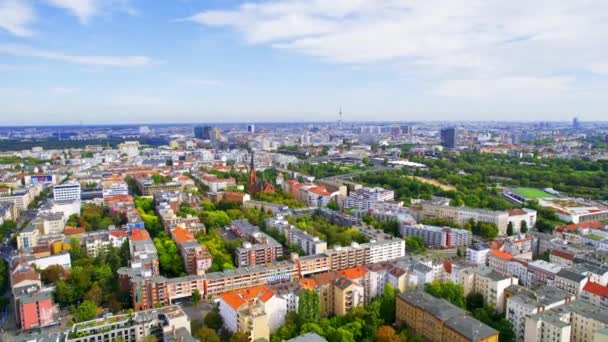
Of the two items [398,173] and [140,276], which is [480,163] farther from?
[140,276]

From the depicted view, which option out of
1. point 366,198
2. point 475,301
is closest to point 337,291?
point 475,301

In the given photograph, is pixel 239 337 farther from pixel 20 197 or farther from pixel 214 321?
pixel 20 197

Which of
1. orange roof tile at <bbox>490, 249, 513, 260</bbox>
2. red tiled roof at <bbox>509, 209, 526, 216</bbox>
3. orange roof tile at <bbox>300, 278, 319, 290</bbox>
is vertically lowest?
orange roof tile at <bbox>490, 249, 513, 260</bbox>

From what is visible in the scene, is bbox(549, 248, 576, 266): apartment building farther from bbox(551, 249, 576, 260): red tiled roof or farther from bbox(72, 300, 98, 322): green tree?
bbox(72, 300, 98, 322): green tree

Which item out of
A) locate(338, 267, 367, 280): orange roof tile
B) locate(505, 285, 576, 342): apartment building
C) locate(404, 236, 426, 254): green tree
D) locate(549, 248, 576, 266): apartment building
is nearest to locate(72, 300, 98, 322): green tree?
locate(338, 267, 367, 280): orange roof tile

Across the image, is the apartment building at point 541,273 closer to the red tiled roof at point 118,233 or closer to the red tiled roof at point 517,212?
the red tiled roof at point 517,212

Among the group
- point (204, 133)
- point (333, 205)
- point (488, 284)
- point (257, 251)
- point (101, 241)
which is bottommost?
point (333, 205)

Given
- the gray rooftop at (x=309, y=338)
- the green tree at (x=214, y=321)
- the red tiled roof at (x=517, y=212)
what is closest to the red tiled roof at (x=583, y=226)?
the red tiled roof at (x=517, y=212)
